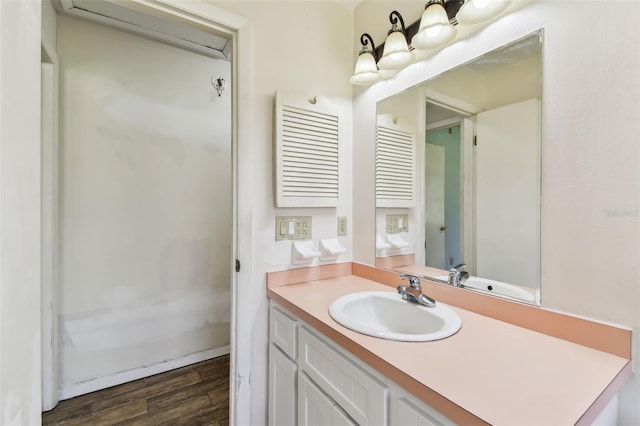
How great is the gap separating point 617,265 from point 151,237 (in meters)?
2.38

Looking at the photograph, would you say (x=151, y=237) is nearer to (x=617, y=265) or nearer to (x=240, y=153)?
(x=240, y=153)

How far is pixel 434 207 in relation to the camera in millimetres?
1317

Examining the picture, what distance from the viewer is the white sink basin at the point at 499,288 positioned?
963 mm

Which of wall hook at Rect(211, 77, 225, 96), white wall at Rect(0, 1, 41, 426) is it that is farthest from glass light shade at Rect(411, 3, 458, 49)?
wall hook at Rect(211, 77, 225, 96)

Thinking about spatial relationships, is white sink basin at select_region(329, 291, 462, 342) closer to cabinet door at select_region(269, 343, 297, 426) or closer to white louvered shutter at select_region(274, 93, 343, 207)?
cabinet door at select_region(269, 343, 297, 426)

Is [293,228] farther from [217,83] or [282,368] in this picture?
[217,83]

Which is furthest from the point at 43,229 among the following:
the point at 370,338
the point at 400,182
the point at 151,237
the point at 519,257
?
the point at 519,257

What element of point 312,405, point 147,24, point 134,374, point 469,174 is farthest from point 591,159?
point 134,374

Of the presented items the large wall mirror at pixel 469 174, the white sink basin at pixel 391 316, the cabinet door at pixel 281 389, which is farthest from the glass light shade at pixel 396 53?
the cabinet door at pixel 281 389

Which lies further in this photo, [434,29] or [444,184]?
[444,184]

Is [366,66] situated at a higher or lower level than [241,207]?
higher

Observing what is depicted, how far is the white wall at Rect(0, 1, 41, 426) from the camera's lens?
42 cm

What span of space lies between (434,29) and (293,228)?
42.2 inches

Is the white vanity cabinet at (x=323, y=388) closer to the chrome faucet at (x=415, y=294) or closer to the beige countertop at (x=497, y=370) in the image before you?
the beige countertop at (x=497, y=370)
